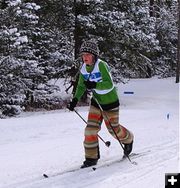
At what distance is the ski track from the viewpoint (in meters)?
5.77

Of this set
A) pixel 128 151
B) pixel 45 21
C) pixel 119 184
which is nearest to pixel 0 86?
pixel 45 21

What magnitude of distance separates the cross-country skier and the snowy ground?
0.39 meters

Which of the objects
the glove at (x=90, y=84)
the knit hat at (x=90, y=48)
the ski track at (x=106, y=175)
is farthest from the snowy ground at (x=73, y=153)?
the knit hat at (x=90, y=48)

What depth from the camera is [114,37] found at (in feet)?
64.1

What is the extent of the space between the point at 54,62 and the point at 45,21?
5.69 ft

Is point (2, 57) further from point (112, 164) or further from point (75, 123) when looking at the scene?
point (112, 164)

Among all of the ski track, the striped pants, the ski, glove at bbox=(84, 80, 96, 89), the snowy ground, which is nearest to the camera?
the ski track

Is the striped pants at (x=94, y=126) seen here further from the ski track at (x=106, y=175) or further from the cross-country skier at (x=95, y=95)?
the ski track at (x=106, y=175)

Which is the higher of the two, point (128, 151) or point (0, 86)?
point (128, 151)

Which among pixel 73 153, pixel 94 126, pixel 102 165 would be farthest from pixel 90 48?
pixel 73 153

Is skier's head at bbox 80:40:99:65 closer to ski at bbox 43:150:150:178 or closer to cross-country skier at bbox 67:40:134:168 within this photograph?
cross-country skier at bbox 67:40:134:168

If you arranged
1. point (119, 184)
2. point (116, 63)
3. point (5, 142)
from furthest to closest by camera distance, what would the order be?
point (116, 63) → point (5, 142) → point (119, 184)

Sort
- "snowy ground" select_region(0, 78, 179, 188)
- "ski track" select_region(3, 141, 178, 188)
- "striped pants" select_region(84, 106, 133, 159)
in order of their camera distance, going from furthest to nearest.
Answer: "striped pants" select_region(84, 106, 133, 159) → "snowy ground" select_region(0, 78, 179, 188) → "ski track" select_region(3, 141, 178, 188)

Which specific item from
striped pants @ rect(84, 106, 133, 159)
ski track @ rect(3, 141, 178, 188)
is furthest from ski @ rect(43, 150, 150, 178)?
striped pants @ rect(84, 106, 133, 159)
